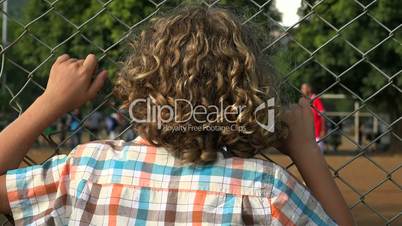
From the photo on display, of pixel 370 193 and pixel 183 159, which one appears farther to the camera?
pixel 370 193

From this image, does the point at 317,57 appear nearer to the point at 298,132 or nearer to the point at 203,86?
the point at 298,132

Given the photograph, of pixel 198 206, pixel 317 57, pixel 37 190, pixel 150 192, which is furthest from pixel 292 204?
pixel 317 57

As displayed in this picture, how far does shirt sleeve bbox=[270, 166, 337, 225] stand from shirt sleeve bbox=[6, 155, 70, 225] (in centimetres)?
52

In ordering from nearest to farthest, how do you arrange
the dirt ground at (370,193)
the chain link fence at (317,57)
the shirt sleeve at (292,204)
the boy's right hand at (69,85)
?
the shirt sleeve at (292,204) < the boy's right hand at (69,85) < the chain link fence at (317,57) < the dirt ground at (370,193)

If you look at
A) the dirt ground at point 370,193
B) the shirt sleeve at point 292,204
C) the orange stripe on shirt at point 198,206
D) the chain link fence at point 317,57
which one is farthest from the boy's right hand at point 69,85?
the dirt ground at point 370,193

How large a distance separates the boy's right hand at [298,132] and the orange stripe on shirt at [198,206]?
30 centimetres

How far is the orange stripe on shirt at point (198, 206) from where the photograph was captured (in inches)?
61.4

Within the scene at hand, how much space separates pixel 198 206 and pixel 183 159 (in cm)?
12

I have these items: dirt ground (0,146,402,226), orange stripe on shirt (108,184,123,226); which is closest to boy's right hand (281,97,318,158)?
orange stripe on shirt (108,184,123,226)

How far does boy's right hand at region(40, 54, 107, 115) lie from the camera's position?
1734 millimetres

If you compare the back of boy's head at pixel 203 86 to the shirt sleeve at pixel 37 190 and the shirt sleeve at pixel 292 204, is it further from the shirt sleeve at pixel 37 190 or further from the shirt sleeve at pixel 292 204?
the shirt sleeve at pixel 37 190

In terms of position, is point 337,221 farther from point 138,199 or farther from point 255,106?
point 138,199

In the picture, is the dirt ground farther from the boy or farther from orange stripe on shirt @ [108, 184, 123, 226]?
orange stripe on shirt @ [108, 184, 123, 226]

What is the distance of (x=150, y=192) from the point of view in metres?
1.59
